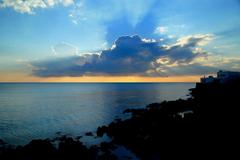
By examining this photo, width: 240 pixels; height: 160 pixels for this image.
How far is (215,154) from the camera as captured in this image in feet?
70.9

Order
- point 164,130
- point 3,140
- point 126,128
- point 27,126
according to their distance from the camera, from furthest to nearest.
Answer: point 27,126 < point 126,128 < point 3,140 < point 164,130

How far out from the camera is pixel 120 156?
2731 centimetres

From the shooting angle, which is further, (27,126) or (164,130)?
(27,126)

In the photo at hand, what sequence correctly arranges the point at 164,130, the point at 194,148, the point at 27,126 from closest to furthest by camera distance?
the point at 194,148, the point at 164,130, the point at 27,126

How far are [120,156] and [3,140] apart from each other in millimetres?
21249

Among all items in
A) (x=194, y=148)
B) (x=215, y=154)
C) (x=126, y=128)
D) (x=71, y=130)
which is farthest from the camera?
(x=71, y=130)

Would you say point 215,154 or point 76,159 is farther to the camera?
point 76,159

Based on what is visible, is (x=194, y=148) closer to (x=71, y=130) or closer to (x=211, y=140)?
(x=211, y=140)

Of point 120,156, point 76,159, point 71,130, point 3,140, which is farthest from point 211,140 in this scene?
point 3,140

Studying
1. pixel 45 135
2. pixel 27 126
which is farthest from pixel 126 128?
pixel 27 126

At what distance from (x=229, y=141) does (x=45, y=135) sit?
1206 inches

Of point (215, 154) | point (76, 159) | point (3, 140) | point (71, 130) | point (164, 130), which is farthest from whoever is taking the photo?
point (71, 130)

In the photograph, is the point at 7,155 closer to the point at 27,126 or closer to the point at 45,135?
the point at 45,135

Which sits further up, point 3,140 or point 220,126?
point 220,126
